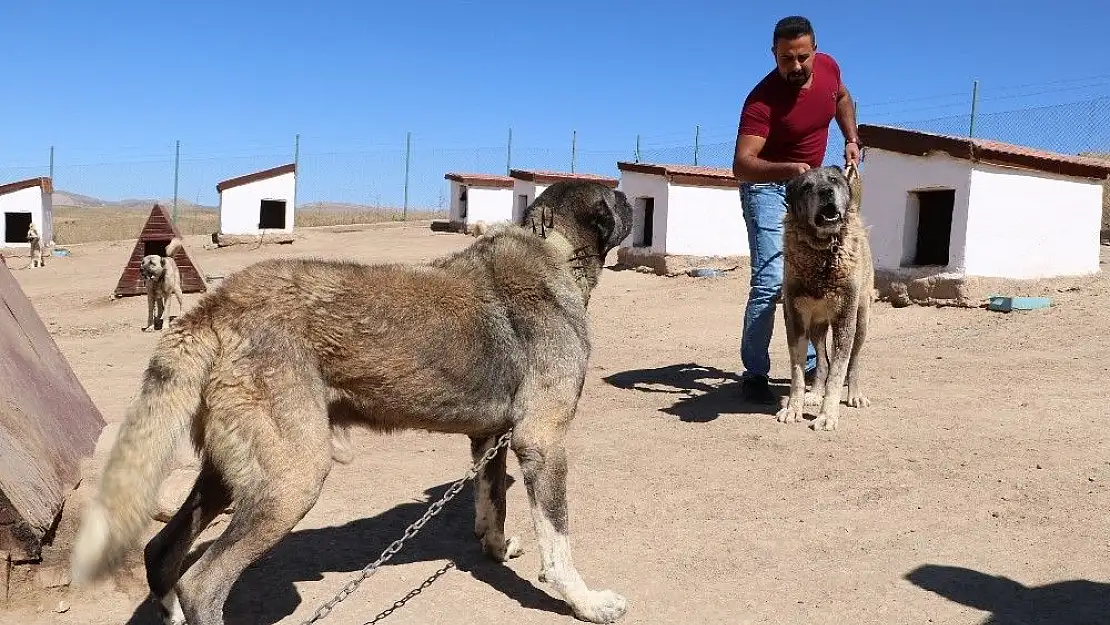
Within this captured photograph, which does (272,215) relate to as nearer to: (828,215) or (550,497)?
(828,215)

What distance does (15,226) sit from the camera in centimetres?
2777

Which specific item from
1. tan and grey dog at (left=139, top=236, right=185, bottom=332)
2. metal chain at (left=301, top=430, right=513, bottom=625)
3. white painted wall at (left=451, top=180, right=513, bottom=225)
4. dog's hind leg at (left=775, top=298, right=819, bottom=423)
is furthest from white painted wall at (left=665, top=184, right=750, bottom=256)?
metal chain at (left=301, top=430, right=513, bottom=625)

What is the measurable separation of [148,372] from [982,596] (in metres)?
3.17

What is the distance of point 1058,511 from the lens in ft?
13.7

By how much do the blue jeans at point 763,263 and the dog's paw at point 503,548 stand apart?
2663 mm

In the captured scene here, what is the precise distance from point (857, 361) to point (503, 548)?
3.31m

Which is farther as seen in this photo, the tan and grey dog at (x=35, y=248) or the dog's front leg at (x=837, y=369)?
the tan and grey dog at (x=35, y=248)

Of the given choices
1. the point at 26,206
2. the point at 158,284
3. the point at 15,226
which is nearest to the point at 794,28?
the point at 158,284

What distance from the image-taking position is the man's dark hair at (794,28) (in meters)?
5.64

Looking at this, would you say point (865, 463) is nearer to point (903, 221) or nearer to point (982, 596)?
point (982, 596)

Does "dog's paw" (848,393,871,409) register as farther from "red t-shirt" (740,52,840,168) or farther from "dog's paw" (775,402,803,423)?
"red t-shirt" (740,52,840,168)

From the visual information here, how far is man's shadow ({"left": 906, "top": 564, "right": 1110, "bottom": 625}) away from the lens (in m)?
3.24

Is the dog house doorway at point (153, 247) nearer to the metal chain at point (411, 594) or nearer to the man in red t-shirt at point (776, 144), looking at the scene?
the man in red t-shirt at point (776, 144)

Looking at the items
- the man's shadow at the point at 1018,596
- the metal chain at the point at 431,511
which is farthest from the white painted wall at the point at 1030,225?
the metal chain at the point at 431,511
